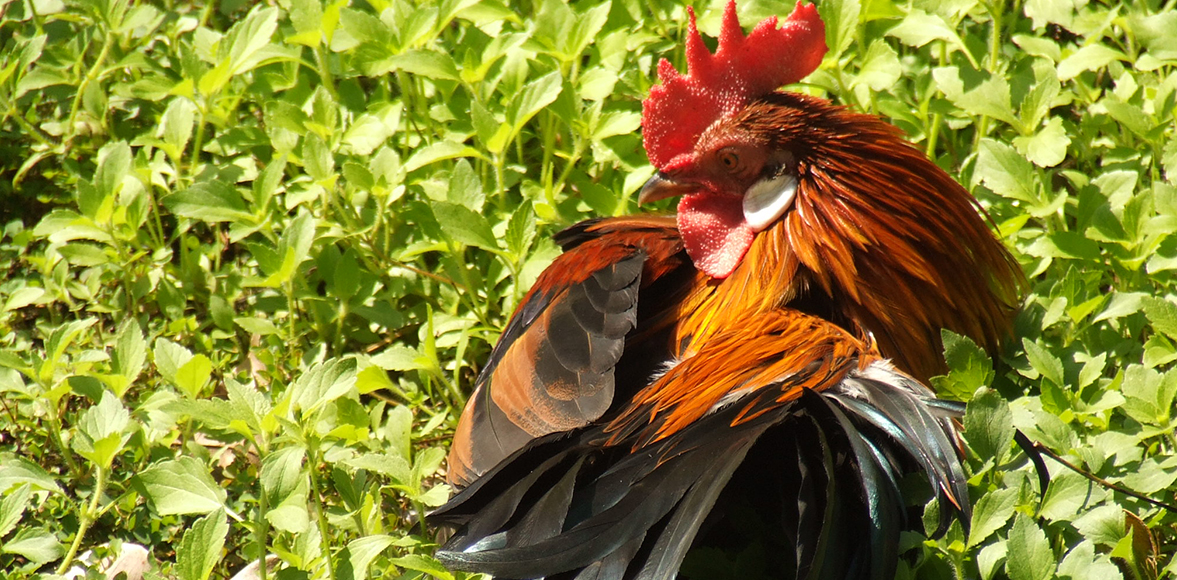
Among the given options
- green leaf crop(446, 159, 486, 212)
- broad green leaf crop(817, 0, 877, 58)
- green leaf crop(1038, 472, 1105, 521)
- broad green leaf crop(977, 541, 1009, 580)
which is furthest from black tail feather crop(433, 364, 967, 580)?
broad green leaf crop(817, 0, 877, 58)

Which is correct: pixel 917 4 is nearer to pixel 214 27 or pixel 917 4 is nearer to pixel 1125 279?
pixel 1125 279

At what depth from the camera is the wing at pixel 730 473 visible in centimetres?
216

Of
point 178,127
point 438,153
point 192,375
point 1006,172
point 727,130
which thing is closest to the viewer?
point 727,130

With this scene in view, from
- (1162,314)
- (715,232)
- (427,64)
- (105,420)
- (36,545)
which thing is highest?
(427,64)

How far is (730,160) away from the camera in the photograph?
292 cm

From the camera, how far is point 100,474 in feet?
9.74

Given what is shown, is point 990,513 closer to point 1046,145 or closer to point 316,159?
point 1046,145

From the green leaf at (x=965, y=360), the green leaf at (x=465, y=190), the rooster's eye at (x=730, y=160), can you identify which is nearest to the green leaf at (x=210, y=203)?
the green leaf at (x=465, y=190)

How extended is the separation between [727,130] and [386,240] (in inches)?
59.2

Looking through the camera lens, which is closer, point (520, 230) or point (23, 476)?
point (23, 476)

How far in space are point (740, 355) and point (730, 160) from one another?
59 cm

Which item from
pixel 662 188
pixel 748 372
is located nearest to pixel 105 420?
pixel 662 188

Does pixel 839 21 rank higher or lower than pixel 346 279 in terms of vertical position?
higher

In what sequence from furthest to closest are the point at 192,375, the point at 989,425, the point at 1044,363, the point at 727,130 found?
the point at 192,375, the point at 727,130, the point at 1044,363, the point at 989,425
